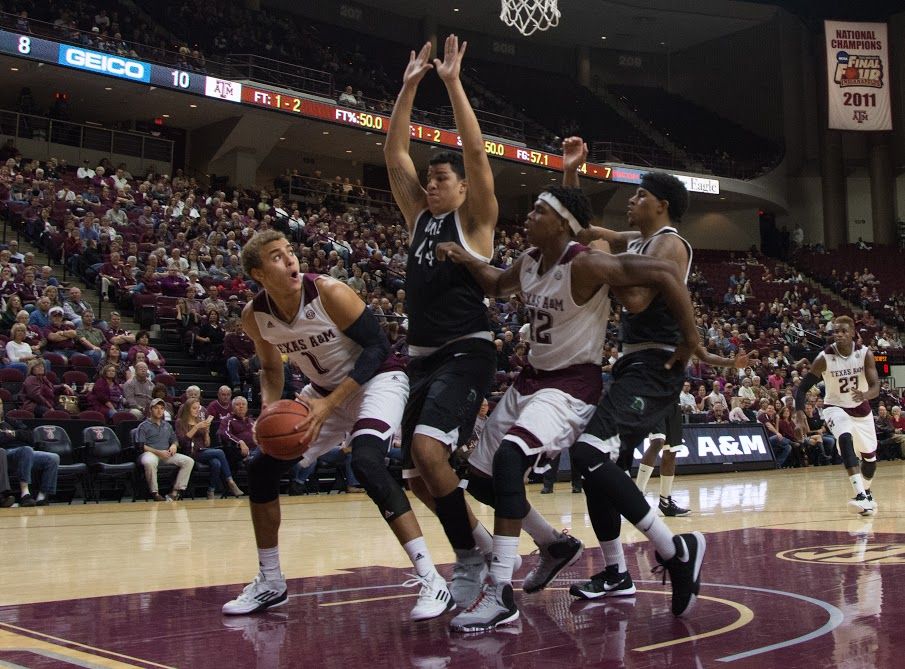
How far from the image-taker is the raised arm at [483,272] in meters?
4.53

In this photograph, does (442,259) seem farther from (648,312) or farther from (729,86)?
(729,86)

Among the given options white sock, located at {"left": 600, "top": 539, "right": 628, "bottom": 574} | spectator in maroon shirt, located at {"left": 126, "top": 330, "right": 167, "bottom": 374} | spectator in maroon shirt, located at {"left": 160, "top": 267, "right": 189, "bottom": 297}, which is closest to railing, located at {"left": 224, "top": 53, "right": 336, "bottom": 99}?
spectator in maroon shirt, located at {"left": 160, "top": 267, "right": 189, "bottom": 297}

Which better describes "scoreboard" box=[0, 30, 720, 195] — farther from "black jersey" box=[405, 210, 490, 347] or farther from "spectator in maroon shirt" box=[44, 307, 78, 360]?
"black jersey" box=[405, 210, 490, 347]

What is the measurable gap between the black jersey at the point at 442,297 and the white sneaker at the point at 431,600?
1105 mm

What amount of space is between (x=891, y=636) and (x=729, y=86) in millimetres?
40861

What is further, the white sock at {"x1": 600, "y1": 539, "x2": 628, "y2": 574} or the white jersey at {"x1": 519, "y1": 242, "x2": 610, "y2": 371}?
the white sock at {"x1": 600, "y1": 539, "x2": 628, "y2": 574}

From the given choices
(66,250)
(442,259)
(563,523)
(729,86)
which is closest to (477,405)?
(442,259)

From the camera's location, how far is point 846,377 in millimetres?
9867

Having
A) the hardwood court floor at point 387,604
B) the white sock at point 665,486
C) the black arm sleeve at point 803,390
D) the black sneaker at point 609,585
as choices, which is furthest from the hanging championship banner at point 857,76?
the black sneaker at point 609,585

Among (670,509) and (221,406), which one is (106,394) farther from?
(670,509)

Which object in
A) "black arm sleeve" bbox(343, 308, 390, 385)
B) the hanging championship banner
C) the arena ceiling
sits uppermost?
the arena ceiling

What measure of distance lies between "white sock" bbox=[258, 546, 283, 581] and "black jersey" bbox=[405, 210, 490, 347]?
1194mm

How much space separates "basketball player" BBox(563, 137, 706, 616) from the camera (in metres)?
4.41

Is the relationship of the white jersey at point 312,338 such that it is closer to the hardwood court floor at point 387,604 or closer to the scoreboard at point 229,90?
the hardwood court floor at point 387,604
